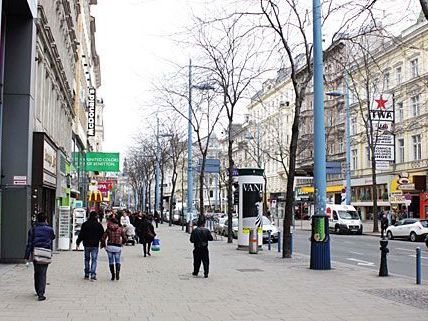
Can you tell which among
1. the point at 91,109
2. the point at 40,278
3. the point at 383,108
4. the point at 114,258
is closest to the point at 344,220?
the point at 383,108

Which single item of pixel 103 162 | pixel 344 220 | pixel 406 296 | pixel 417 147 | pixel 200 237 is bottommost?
pixel 406 296

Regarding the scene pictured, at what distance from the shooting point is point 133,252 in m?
24.4

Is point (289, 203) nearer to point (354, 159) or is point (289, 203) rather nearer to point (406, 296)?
point (406, 296)

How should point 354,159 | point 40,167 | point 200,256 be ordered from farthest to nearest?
point 354,159
point 40,167
point 200,256

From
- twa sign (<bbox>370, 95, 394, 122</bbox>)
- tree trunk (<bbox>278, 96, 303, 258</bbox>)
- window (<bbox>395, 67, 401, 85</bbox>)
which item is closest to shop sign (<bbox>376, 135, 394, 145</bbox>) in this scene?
twa sign (<bbox>370, 95, 394, 122</bbox>)

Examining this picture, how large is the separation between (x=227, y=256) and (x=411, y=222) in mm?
17765

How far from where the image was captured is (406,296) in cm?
1212

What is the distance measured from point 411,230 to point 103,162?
71.8 ft

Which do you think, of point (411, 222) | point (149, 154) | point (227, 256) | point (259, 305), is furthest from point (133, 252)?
point (149, 154)

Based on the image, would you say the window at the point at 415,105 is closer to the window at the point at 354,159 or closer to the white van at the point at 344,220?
the white van at the point at 344,220

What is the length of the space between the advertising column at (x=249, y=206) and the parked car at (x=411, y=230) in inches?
519

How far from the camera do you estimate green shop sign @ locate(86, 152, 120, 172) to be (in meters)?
42.9

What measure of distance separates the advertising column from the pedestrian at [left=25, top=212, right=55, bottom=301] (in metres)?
14.6

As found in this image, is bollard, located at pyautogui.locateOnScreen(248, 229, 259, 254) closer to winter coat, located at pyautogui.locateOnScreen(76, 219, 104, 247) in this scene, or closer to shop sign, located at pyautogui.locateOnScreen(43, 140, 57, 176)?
shop sign, located at pyautogui.locateOnScreen(43, 140, 57, 176)
